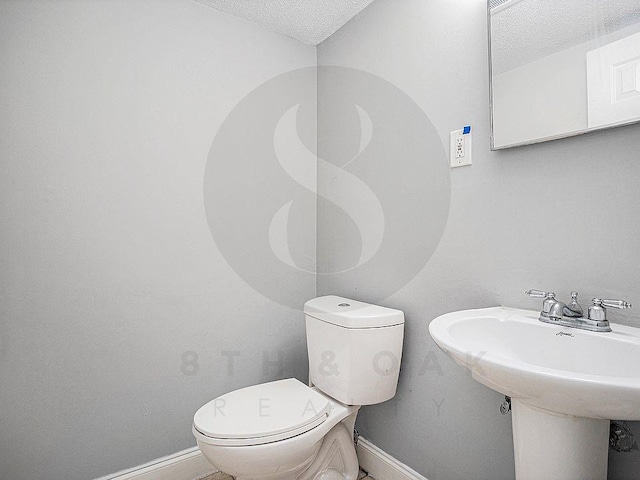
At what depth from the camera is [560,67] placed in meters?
1.04

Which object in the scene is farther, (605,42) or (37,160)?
(37,160)

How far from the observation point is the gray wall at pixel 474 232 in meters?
0.96

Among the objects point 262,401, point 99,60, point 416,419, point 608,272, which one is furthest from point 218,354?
point 608,272

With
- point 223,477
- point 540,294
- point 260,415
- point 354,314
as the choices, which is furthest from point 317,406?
point 540,294

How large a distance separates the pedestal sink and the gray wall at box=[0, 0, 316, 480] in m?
1.13

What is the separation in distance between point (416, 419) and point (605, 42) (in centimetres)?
139

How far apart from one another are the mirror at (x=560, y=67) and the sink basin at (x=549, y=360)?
54 centimetres

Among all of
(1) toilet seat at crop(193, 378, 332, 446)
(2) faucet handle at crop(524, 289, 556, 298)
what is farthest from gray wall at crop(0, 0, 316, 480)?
(2) faucet handle at crop(524, 289, 556, 298)

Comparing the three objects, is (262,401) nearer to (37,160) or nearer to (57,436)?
(57,436)

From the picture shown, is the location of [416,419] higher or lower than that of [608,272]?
lower

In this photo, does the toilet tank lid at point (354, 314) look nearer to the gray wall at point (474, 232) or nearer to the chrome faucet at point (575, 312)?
the gray wall at point (474, 232)

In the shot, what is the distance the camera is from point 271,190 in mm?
1872

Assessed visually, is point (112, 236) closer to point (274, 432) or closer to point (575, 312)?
point (274, 432)

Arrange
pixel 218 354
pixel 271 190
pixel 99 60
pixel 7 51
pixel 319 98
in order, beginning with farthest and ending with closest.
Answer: pixel 319 98 → pixel 271 190 → pixel 218 354 → pixel 99 60 → pixel 7 51
